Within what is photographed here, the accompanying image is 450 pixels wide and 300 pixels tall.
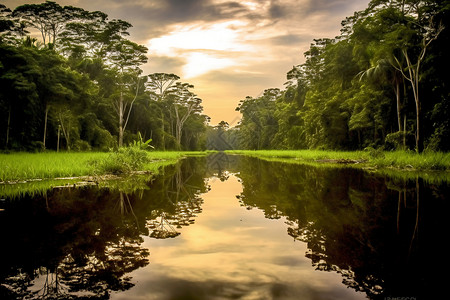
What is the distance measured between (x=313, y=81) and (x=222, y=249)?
132 feet

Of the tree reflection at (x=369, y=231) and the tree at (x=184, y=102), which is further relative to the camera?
the tree at (x=184, y=102)

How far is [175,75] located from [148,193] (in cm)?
3799

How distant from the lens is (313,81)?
39750 millimetres

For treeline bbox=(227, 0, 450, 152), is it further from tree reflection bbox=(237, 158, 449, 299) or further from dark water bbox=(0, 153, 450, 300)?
dark water bbox=(0, 153, 450, 300)

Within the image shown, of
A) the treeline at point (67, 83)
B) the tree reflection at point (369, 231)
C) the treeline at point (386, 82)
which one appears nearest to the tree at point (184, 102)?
the treeline at point (67, 83)

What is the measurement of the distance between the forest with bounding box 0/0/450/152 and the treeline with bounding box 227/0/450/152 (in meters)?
0.07

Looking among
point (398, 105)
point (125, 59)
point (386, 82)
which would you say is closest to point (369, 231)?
point (398, 105)

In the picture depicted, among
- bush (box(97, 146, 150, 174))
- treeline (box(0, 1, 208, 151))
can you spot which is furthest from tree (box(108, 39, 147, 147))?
bush (box(97, 146, 150, 174))

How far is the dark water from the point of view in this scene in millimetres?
2250

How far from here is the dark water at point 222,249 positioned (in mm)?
2250

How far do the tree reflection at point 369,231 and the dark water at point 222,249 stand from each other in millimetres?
16

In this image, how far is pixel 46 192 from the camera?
6.39 m

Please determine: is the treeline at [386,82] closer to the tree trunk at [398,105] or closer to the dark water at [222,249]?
the tree trunk at [398,105]

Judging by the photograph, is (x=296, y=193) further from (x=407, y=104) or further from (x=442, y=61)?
(x=407, y=104)
